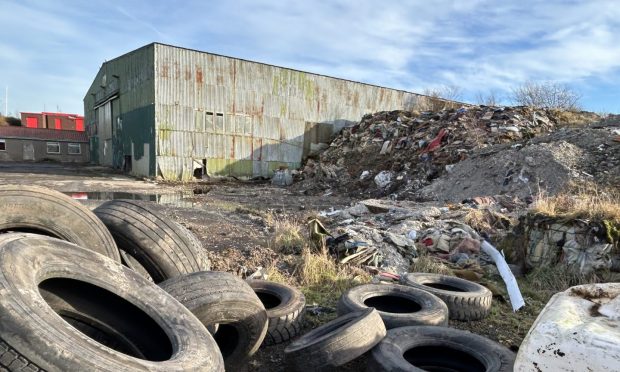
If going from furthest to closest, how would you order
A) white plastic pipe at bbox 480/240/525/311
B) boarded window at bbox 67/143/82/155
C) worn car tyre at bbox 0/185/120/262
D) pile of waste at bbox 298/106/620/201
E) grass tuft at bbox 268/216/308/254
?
boarded window at bbox 67/143/82/155 → pile of waste at bbox 298/106/620/201 → grass tuft at bbox 268/216/308/254 → white plastic pipe at bbox 480/240/525/311 → worn car tyre at bbox 0/185/120/262

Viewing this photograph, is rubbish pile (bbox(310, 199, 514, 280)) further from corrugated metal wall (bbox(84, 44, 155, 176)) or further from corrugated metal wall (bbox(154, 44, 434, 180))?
corrugated metal wall (bbox(84, 44, 155, 176))

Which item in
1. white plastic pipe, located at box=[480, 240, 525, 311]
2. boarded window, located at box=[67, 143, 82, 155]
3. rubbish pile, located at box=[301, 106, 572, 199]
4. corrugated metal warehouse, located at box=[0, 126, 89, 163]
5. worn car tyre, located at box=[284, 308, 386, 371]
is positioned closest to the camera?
worn car tyre, located at box=[284, 308, 386, 371]

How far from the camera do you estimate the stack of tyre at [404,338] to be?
267 cm

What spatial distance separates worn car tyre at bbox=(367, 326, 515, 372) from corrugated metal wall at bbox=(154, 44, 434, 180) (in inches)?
690

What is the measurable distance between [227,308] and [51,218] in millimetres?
1604

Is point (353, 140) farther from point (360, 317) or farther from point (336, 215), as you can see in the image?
point (360, 317)

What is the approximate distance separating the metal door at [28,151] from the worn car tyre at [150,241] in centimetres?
3620

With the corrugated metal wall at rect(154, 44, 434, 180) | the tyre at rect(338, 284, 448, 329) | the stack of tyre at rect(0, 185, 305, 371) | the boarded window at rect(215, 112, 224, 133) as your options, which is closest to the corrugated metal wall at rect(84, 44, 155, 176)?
the corrugated metal wall at rect(154, 44, 434, 180)

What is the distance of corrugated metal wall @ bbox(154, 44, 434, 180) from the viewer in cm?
1872

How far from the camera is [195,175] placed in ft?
64.5

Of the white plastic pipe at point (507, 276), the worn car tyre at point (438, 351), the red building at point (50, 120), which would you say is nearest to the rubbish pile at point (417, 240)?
the white plastic pipe at point (507, 276)

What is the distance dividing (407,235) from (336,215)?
2.68 m

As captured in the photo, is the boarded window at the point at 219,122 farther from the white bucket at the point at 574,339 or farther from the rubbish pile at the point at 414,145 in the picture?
the white bucket at the point at 574,339

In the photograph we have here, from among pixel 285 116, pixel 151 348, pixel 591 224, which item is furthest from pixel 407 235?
pixel 285 116
